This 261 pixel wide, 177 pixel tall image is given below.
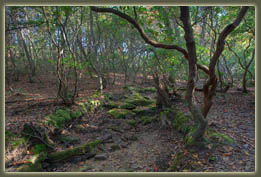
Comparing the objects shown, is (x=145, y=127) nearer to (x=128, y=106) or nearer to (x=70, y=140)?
(x=128, y=106)

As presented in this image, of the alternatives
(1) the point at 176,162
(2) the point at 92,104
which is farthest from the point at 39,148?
(2) the point at 92,104

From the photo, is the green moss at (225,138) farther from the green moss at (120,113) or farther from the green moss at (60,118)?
the green moss at (60,118)

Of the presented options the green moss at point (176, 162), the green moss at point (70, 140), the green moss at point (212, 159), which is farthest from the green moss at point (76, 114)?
the green moss at point (212, 159)

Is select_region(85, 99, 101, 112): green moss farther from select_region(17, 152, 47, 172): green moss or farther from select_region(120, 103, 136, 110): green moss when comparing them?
select_region(17, 152, 47, 172): green moss

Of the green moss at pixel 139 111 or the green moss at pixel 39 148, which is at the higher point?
the green moss at pixel 139 111

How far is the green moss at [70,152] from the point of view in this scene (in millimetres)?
4886

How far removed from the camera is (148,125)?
7.70 metres

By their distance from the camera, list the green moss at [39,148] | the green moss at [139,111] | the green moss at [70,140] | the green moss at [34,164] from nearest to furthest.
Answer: the green moss at [34,164] → the green moss at [39,148] → the green moss at [70,140] → the green moss at [139,111]

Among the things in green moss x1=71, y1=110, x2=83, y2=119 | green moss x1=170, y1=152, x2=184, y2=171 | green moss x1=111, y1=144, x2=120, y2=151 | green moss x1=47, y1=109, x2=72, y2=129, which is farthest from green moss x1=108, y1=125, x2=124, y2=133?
green moss x1=170, y1=152, x2=184, y2=171

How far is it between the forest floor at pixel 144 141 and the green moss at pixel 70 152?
137mm

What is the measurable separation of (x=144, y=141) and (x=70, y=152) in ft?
8.73

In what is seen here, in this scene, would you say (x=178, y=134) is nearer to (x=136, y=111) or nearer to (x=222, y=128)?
(x=222, y=128)

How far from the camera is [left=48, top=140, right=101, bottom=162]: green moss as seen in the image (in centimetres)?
489

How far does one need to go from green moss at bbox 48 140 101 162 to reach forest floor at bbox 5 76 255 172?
137 millimetres
